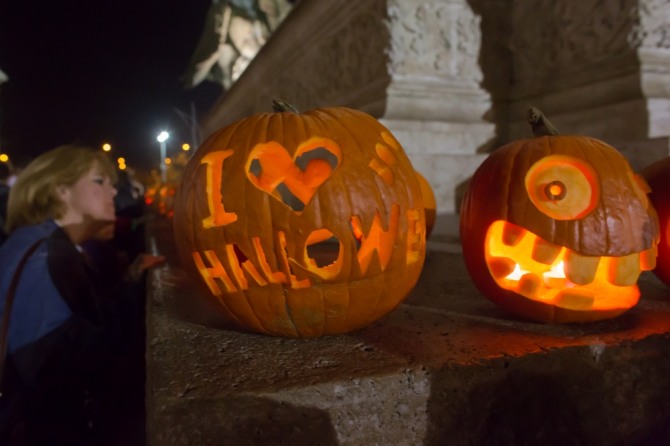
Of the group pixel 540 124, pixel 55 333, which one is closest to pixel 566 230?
pixel 540 124

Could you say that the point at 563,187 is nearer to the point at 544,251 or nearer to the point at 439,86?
the point at 544,251

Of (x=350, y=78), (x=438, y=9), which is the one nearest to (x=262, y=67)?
(x=350, y=78)

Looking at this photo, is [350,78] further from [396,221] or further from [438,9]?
[396,221]

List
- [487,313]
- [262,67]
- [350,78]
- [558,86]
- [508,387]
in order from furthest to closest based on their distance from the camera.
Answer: [262,67] < [350,78] < [558,86] < [487,313] < [508,387]

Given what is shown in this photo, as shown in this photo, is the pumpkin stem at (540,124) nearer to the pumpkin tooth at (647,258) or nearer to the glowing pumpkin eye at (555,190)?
the glowing pumpkin eye at (555,190)

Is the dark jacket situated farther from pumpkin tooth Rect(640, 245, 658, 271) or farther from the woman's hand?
pumpkin tooth Rect(640, 245, 658, 271)

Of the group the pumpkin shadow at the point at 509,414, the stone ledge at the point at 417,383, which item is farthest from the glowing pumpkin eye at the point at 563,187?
the pumpkin shadow at the point at 509,414

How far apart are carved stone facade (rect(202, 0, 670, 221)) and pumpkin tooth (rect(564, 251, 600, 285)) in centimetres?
178

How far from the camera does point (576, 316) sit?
1.38m

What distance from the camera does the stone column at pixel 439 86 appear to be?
11.8ft

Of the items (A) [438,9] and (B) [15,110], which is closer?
(A) [438,9]

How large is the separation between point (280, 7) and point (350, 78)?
8.31 meters

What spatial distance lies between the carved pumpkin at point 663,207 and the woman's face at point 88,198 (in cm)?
251

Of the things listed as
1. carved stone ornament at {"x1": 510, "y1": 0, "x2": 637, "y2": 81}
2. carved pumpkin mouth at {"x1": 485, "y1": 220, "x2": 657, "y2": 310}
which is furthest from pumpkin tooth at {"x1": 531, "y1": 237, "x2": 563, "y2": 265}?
carved stone ornament at {"x1": 510, "y1": 0, "x2": 637, "y2": 81}
